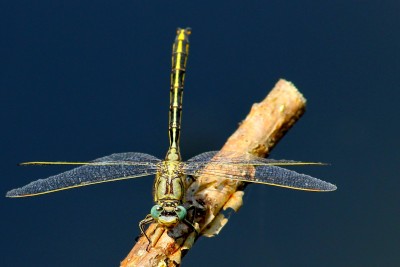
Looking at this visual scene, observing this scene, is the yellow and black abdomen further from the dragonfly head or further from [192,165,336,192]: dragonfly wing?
the dragonfly head

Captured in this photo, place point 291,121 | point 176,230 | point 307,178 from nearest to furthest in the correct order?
point 176,230, point 307,178, point 291,121

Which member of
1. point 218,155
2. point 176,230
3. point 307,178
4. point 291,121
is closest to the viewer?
point 176,230

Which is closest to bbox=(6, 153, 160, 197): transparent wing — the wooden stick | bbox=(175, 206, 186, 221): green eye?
the wooden stick

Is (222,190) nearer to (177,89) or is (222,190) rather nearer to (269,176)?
(269,176)

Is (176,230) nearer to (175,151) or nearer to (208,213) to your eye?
(208,213)

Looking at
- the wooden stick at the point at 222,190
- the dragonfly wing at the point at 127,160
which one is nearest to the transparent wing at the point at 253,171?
the wooden stick at the point at 222,190

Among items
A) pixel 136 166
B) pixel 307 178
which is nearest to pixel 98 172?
pixel 136 166

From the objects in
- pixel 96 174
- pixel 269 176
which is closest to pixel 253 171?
pixel 269 176
